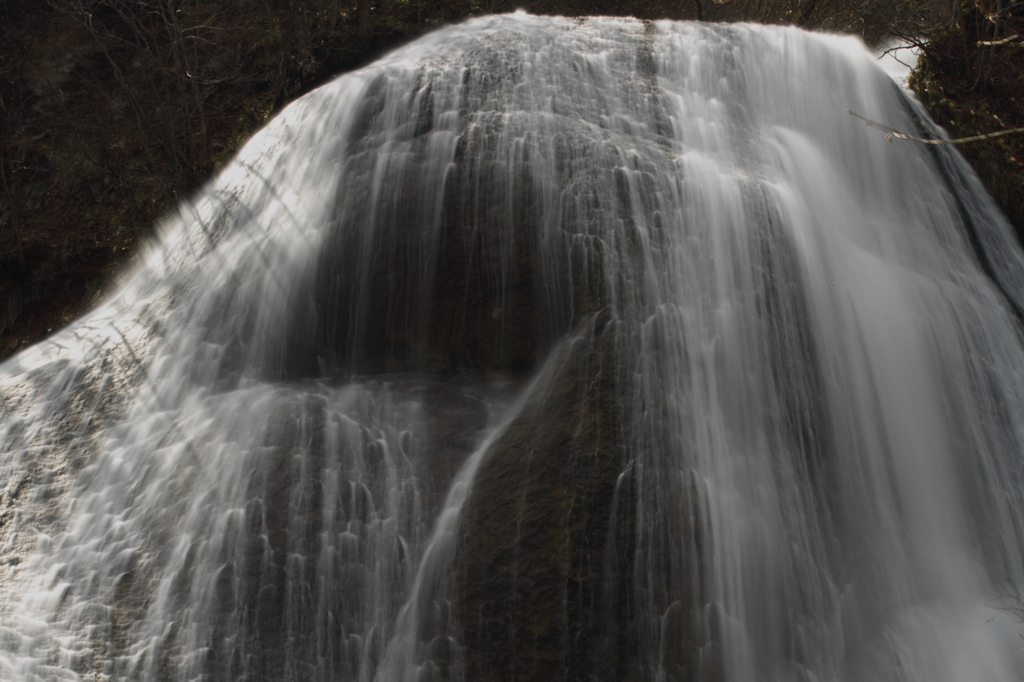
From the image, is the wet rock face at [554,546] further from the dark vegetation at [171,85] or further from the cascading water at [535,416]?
the dark vegetation at [171,85]

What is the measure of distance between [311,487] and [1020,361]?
6412mm

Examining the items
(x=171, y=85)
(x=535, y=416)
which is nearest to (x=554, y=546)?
(x=535, y=416)

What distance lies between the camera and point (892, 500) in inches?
216

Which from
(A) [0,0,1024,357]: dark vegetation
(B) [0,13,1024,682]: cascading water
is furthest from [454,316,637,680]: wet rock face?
(A) [0,0,1024,357]: dark vegetation

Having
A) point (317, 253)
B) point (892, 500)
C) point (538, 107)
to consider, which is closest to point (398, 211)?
point (317, 253)

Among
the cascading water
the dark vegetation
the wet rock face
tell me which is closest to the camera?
the wet rock face

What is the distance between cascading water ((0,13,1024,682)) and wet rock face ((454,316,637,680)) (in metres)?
0.02

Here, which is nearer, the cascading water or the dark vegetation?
the cascading water

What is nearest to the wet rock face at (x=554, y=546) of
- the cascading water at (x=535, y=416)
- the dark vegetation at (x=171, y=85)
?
the cascading water at (x=535, y=416)

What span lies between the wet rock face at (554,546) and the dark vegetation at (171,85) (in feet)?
23.3

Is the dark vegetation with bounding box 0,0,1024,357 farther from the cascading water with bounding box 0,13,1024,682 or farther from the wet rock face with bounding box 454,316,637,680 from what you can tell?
the wet rock face with bounding box 454,316,637,680

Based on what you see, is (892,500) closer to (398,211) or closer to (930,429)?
(930,429)

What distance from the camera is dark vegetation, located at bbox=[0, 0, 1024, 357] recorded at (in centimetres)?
998

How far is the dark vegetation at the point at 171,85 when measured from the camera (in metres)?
9.98
